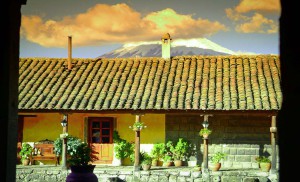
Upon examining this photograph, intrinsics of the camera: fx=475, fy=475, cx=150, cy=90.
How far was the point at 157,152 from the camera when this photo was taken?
56.0ft

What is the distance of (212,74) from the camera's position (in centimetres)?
1788

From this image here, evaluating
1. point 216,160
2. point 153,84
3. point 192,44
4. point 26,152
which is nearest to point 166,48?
point 153,84

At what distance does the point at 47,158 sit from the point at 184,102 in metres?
5.49

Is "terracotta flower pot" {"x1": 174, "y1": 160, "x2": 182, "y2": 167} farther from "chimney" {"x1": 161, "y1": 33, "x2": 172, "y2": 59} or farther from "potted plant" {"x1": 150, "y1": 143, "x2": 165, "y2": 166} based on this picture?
"chimney" {"x1": 161, "y1": 33, "x2": 172, "y2": 59}

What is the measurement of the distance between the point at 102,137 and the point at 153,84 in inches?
112

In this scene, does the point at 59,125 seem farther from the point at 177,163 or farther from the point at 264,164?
the point at 264,164

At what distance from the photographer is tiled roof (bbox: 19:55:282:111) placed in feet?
51.9

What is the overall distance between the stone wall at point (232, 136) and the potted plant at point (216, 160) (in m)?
0.42

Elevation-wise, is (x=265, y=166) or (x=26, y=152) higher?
(x=26, y=152)

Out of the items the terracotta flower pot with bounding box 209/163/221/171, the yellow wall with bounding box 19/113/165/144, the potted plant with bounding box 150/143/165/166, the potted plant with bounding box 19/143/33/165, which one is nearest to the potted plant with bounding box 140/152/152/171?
the potted plant with bounding box 150/143/165/166

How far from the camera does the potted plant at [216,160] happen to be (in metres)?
15.3

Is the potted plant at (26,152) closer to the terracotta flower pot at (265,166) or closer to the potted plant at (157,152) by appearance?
the potted plant at (157,152)

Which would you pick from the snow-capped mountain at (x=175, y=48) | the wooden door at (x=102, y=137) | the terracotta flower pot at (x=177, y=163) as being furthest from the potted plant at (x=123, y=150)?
the snow-capped mountain at (x=175, y=48)

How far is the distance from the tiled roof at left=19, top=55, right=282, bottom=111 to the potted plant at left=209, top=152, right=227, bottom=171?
1711 mm
